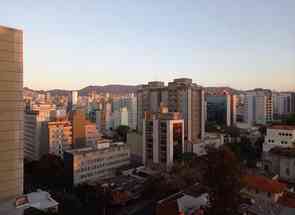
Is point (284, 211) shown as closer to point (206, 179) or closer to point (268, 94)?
point (206, 179)

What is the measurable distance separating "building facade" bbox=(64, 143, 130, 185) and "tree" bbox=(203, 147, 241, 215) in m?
8.71

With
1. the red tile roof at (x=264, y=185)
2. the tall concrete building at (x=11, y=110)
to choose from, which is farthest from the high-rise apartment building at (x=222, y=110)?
the tall concrete building at (x=11, y=110)

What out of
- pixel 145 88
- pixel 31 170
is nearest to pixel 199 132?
pixel 145 88

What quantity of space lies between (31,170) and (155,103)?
825 cm

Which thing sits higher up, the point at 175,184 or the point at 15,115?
the point at 15,115

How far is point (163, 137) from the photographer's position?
498 inches

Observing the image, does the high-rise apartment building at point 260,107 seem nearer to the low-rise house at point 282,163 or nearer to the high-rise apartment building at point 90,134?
the low-rise house at point 282,163

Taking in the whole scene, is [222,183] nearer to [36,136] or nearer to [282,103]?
[36,136]

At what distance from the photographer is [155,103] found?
17.2 meters

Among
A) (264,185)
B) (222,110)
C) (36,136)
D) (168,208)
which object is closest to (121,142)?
(36,136)

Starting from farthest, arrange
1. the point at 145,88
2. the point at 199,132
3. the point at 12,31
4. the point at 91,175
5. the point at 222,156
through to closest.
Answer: the point at 145,88
the point at 199,132
the point at 91,175
the point at 12,31
the point at 222,156

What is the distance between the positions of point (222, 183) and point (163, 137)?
28.4 feet

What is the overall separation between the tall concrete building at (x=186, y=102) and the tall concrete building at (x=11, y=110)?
1005 cm

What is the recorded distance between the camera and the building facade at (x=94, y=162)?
11.8 m
